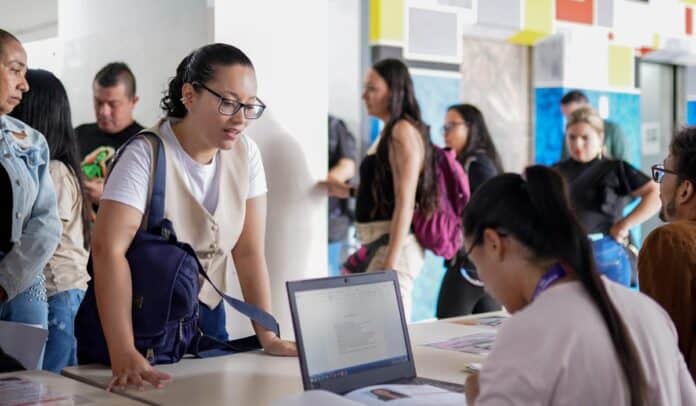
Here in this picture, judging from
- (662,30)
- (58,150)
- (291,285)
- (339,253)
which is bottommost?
A: (339,253)

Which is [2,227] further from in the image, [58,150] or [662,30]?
[662,30]

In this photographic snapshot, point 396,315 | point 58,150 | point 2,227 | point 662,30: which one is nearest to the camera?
point 396,315

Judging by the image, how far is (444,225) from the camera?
156 inches

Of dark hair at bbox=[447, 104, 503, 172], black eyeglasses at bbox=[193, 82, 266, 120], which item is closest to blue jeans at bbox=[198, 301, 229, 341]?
black eyeglasses at bbox=[193, 82, 266, 120]

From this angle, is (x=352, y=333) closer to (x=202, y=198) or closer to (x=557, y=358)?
(x=202, y=198)

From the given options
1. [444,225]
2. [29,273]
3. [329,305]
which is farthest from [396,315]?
[444,225]

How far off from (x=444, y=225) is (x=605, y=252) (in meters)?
1.09

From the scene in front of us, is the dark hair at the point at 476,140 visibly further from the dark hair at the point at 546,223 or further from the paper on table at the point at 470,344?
the dark hair at the point at 546,223

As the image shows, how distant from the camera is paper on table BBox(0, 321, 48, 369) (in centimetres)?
216

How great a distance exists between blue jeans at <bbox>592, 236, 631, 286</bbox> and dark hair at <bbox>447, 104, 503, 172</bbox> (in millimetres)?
630

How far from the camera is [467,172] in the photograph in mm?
4527

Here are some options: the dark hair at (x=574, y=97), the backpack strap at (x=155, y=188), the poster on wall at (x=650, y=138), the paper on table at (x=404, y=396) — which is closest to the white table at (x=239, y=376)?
the paper on table at (x=404, y=396)

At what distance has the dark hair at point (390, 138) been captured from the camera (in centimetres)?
385

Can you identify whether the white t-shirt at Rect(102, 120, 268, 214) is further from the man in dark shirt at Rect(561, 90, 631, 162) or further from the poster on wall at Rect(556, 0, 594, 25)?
the poster on wall at Rect(556, 0, 594, 25)
